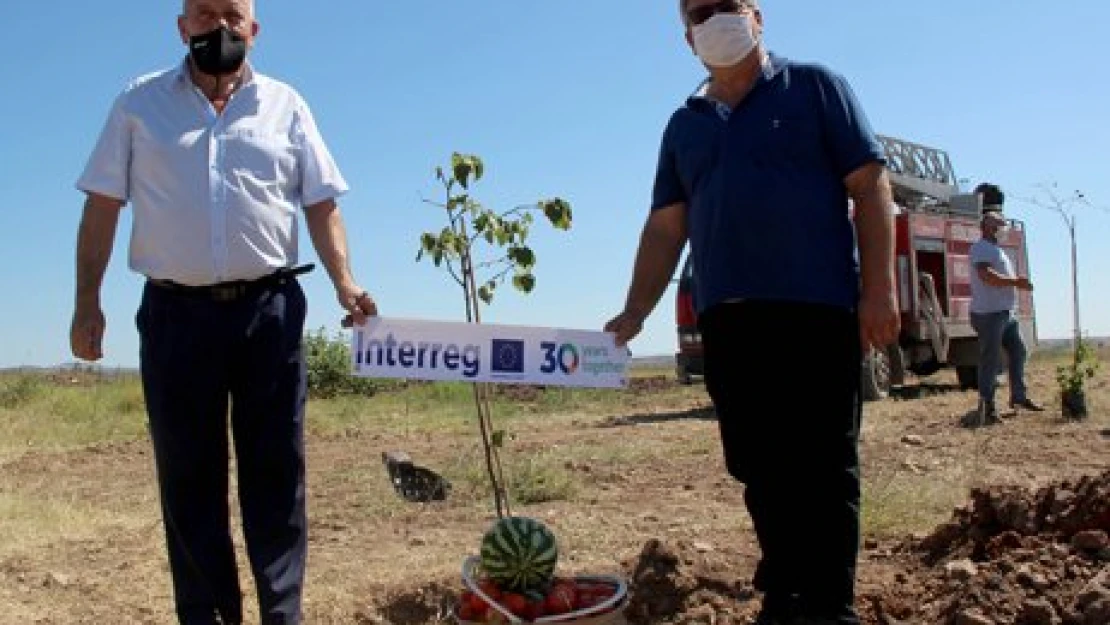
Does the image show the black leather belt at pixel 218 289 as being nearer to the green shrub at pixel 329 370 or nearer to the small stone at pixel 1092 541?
the small stone at pixel 1092 541

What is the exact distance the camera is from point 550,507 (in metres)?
6.27

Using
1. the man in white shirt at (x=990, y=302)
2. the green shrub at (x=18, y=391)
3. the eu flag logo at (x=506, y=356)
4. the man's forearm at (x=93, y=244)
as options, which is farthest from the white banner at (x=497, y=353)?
the green shrub at (x=18, y=391)

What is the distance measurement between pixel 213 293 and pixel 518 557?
44.3 inches

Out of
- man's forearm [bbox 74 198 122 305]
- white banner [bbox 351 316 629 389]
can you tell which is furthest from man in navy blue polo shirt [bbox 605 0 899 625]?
man's forearm [bbox 74 198 122 305]

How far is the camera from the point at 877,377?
43.2ft

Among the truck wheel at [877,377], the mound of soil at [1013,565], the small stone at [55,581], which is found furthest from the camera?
the truck wheel at [877,377]

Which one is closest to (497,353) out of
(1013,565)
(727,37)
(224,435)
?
(224,435)

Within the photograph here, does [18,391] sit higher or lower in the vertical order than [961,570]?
higher

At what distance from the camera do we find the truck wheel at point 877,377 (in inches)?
503

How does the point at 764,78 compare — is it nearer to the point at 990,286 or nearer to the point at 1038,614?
the point at 1038,614

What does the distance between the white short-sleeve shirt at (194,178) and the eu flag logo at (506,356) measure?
0.67m

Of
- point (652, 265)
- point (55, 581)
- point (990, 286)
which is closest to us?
point (652, 265)

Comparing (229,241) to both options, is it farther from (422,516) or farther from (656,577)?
(422,516)

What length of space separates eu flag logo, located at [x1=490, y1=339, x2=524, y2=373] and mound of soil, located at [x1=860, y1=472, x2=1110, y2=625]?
1.30 m
